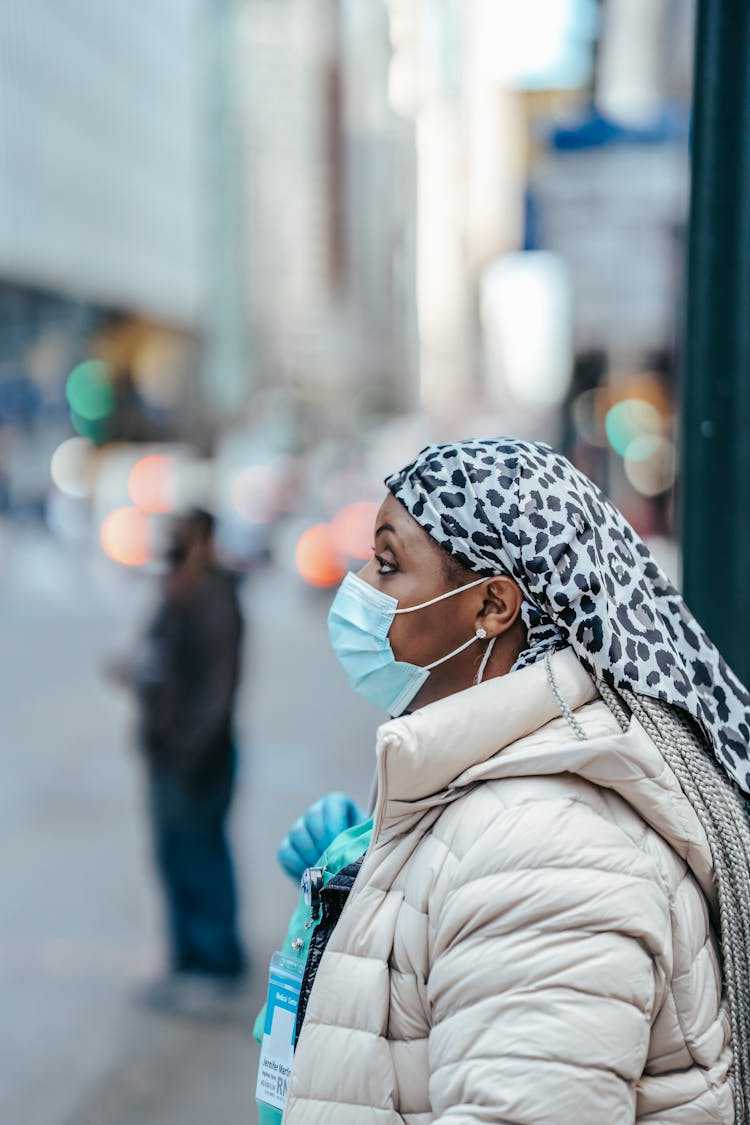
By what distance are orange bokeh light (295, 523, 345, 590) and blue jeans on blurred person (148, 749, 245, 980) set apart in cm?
1163

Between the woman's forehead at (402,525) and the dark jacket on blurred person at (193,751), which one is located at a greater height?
the woman's forehead at (402,525)

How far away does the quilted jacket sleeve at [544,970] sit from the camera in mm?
1338

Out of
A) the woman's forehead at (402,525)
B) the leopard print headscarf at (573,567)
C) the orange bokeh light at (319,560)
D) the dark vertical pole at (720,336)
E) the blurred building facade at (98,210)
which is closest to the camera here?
the leopard print headscarf at (573,567)

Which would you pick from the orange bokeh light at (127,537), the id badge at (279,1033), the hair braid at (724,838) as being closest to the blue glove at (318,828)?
the id badge at (279,1033)

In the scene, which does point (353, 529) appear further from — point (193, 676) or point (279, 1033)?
point (279, 1033)

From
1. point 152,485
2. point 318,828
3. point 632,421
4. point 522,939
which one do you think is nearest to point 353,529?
point 152,485

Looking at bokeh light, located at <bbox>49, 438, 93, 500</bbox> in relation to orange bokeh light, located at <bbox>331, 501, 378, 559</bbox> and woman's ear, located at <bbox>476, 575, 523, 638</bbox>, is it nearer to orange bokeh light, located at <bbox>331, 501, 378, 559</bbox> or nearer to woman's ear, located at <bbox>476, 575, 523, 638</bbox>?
orange bokeh light, located at <bbox>331, 501, 378, 559</bbox>

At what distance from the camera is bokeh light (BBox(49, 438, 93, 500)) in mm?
27375

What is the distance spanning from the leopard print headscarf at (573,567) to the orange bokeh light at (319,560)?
14.9 metres

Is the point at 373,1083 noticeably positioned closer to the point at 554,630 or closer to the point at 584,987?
the point at 584,987

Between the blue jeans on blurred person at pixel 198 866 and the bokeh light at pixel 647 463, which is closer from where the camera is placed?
the blue jeans on blurred person at pixel 198 866

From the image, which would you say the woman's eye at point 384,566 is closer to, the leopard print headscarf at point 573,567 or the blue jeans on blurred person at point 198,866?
the leopard print headscarf at point 573,567

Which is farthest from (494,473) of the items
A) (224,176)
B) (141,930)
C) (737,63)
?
(224,176)

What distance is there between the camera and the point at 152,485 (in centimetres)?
2059
